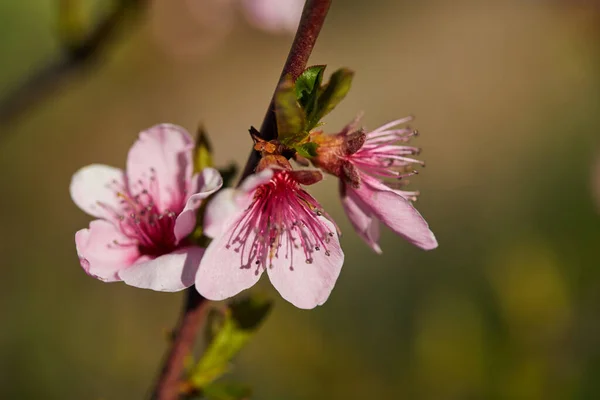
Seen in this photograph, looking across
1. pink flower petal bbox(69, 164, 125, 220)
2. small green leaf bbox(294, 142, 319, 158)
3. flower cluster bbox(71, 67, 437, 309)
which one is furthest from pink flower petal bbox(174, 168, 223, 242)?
pink flower petal bbox(69, 164, 125, 220)

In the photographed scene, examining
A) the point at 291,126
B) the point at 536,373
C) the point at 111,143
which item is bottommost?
the point at 111,143

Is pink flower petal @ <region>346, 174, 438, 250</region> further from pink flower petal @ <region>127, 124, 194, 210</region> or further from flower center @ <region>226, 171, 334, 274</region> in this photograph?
pink flower petal @ <region>127, 124, 194, 210</region>

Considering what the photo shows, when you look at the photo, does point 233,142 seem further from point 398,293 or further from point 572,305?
point 572,305

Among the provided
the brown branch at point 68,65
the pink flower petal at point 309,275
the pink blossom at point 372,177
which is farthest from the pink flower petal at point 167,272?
the brown branch at point 68,65

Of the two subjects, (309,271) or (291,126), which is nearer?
(291,126)

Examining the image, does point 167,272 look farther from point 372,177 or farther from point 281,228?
point 372,177

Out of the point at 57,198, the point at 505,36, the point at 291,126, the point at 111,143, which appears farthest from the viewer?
the point at 505,36

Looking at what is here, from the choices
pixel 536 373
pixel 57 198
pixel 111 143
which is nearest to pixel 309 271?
pixel 536 373
